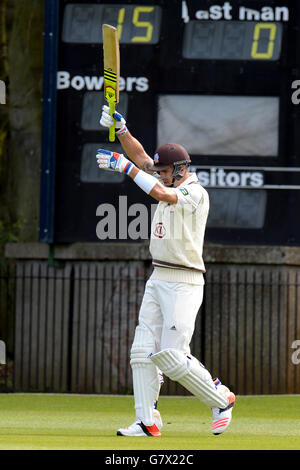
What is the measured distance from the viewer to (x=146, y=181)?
8828 millimetres

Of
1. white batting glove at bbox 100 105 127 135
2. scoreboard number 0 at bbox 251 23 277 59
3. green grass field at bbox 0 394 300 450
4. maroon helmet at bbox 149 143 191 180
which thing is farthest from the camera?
scoreboard number 0 at bbox 251 23 277 59

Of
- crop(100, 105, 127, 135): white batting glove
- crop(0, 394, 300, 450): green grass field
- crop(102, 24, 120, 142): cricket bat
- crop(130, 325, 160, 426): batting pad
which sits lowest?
crop(0, 394, 300, 450): green grass field

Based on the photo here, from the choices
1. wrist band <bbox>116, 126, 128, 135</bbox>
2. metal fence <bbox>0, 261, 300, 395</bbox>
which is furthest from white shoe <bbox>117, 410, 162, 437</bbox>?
metal fence <bbox>0, 261, 300, 395</bbox>

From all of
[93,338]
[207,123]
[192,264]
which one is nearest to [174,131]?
[207,123]

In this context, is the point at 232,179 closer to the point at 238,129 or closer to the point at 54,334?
the point at 238,129

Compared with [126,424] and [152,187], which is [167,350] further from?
→ [126,424]

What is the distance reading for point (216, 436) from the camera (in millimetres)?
9109

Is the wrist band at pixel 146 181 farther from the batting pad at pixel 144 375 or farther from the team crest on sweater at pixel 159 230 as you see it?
the batting pad at pixel 144 375

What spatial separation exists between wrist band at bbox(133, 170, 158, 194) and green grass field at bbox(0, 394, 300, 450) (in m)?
1.79

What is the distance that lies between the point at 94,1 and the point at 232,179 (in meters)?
2.63

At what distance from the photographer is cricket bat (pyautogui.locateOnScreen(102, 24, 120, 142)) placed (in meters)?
9.46

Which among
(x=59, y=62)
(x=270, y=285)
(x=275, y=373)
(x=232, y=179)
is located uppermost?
(x=59, y=62)

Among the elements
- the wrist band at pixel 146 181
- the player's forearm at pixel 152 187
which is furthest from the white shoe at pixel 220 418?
the wrist band at pixel 146 181

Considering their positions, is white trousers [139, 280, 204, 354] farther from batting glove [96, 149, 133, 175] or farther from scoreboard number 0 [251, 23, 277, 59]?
scoreboard number 0 [251, 23, 277, 59]
